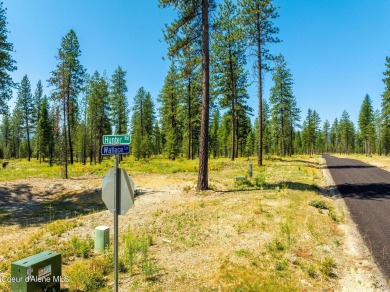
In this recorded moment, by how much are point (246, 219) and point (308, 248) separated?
2.52 meters

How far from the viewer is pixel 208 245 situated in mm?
7809

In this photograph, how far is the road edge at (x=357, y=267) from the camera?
5.80m

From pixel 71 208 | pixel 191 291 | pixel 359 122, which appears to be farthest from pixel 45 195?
pixel 359 122

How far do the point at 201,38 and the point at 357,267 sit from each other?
13396 mm

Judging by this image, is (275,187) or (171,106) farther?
(171,106)

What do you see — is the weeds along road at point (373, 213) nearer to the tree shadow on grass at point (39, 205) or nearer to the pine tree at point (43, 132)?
the tree shadow on grass at point (39, 205)

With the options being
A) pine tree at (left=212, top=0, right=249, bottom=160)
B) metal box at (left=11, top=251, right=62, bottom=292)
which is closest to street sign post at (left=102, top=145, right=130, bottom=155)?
metal box at (left=11, top=251, right=62, bottom=292)

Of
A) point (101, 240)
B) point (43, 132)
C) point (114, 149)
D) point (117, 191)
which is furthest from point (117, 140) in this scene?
point (43, 132)

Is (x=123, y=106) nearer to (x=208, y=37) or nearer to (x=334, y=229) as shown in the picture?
(x=208, y=37)

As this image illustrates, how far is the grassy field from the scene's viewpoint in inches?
232

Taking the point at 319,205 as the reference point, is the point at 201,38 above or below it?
above

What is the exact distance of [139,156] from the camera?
52438mm

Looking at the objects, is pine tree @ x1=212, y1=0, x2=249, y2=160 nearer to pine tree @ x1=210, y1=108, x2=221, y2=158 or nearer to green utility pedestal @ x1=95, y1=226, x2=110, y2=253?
green utility pedestal @ x1=95, y1=226, x2=110, y2=253

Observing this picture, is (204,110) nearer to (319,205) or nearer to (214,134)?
(319,205)
